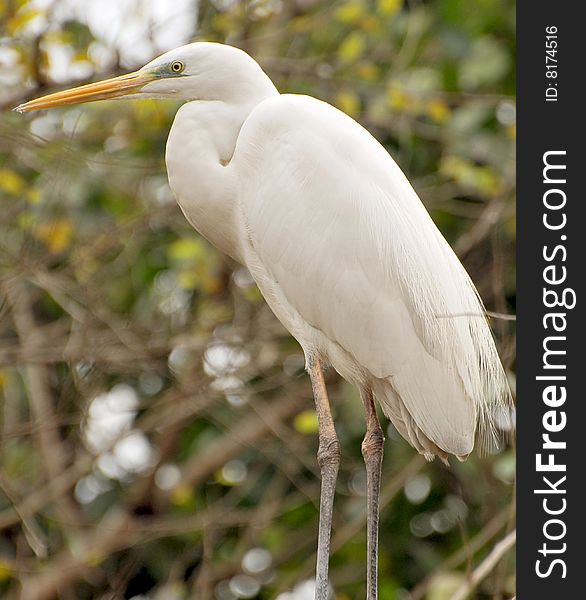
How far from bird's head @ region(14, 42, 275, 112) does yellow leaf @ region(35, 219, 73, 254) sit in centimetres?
104

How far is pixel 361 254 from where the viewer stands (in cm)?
217

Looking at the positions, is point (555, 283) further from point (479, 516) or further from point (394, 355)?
point (479, 516)

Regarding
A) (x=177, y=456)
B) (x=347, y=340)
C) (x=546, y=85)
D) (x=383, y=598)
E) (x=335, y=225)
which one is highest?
(x=546, y=85)

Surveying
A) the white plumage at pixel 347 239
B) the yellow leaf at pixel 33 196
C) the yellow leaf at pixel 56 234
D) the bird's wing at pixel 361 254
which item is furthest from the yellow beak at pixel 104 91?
the yellow leaf at pixel 56 234

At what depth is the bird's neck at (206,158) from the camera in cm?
218

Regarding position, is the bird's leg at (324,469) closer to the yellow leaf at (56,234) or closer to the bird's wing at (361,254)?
the bird's wing at (361,254)

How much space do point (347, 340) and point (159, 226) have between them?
1620mm

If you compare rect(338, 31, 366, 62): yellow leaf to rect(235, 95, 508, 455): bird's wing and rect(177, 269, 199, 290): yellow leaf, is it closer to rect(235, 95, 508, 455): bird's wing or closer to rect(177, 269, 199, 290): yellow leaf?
rect(177, 269, 199, 290): yellow leaf

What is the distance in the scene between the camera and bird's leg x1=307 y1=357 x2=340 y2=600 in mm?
2176

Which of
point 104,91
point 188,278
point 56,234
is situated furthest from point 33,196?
point 104,91

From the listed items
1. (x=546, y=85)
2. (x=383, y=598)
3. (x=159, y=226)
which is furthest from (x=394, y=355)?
(x=159, y=226)

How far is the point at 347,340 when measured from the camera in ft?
7.21

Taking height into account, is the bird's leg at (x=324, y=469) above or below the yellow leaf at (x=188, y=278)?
below

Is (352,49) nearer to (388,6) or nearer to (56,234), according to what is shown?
(388,6)
